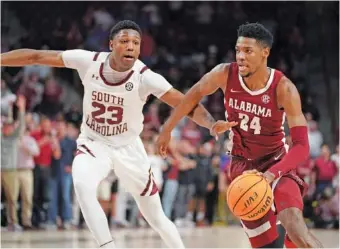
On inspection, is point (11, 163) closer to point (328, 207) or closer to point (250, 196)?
point (328, 207)

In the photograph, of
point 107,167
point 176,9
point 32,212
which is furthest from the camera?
point 176,9

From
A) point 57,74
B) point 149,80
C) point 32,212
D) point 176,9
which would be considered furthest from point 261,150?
point 176,9

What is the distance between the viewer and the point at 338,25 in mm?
17672

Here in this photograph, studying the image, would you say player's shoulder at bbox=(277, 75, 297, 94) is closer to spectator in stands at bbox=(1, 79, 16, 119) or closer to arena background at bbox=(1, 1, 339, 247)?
arena background at bbox=(1, 1, 339, 247)

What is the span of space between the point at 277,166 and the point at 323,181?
27.0 ft

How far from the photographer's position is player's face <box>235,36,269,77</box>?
23.3 feet

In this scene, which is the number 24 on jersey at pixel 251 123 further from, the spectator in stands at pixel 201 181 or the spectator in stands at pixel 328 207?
the spectator in stands at pixel 328 207

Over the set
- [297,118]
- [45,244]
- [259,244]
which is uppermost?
[297,118]

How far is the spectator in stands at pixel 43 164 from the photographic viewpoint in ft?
45.5

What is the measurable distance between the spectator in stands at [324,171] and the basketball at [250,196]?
8.18 m

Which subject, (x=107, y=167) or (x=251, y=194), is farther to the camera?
(x=107, y=167)

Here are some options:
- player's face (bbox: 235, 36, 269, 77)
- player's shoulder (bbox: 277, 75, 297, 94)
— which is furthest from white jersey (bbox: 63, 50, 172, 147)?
player's shoulder (bbox: 277, 75, 297, 94)

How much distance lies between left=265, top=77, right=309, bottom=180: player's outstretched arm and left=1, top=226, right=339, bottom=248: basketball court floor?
4559 millimetres

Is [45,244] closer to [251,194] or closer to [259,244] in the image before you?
[259,244]
